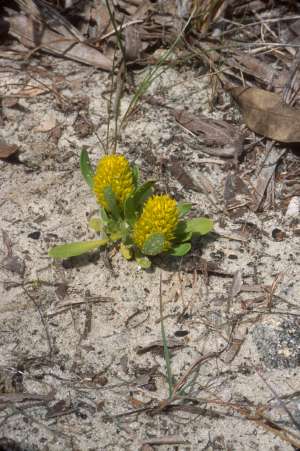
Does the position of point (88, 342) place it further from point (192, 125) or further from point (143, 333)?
point (192, 125)

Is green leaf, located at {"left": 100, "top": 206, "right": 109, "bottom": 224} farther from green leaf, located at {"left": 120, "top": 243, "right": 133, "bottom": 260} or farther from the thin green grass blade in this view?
the thin green grass blade

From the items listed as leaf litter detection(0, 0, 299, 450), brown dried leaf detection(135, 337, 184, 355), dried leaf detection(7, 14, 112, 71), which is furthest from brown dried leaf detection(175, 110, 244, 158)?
brown dried leaf detection(135, 337, 184, 355)

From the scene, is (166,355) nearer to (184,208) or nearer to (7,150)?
(184,208)

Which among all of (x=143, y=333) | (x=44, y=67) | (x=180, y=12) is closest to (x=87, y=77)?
(x=44, y=67)

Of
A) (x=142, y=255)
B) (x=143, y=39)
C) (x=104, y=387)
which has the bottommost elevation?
(x=104, y=387)

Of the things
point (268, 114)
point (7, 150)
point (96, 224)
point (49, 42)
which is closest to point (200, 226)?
point (96, 224)
